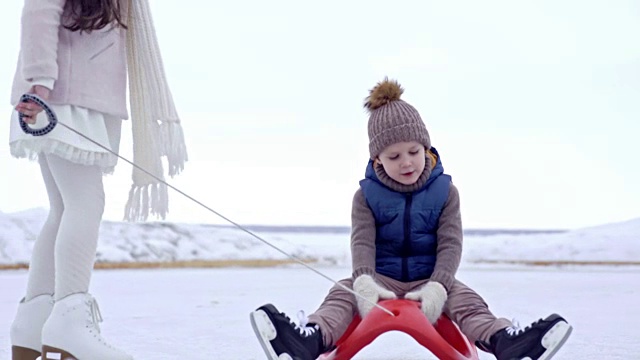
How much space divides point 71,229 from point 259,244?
2.82 metres

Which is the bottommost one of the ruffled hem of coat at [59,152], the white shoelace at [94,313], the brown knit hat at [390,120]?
the white shoelace at [94,313]

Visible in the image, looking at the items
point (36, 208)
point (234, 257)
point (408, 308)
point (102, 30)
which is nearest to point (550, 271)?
point (234, 257)

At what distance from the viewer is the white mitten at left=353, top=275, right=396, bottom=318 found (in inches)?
48.1

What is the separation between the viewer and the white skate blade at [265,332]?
3.43ft

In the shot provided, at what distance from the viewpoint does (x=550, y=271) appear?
12.3 ft

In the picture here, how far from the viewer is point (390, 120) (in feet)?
4.40

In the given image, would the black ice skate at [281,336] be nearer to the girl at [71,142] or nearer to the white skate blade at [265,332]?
the white skate blade at [265,332]

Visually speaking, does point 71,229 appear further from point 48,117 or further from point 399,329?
point 399,329

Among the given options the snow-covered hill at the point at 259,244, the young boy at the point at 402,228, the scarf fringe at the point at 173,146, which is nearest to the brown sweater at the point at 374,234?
the young boy at the point at 402,228

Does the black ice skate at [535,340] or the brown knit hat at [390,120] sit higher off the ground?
the brown knit hat at [390,120]

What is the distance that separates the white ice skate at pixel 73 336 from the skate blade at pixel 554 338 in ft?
2.10

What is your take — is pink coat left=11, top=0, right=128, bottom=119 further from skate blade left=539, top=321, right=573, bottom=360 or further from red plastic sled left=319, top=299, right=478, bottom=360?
skate blade left=539, top=321, right=573, bottom=360

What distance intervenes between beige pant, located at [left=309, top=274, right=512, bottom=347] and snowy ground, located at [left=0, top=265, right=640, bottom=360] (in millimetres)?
259

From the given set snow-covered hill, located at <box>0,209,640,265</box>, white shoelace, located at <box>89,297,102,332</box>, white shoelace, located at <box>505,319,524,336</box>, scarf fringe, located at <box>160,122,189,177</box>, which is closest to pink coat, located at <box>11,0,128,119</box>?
scarf fringe, located at <box>160,122,189,177</box>
